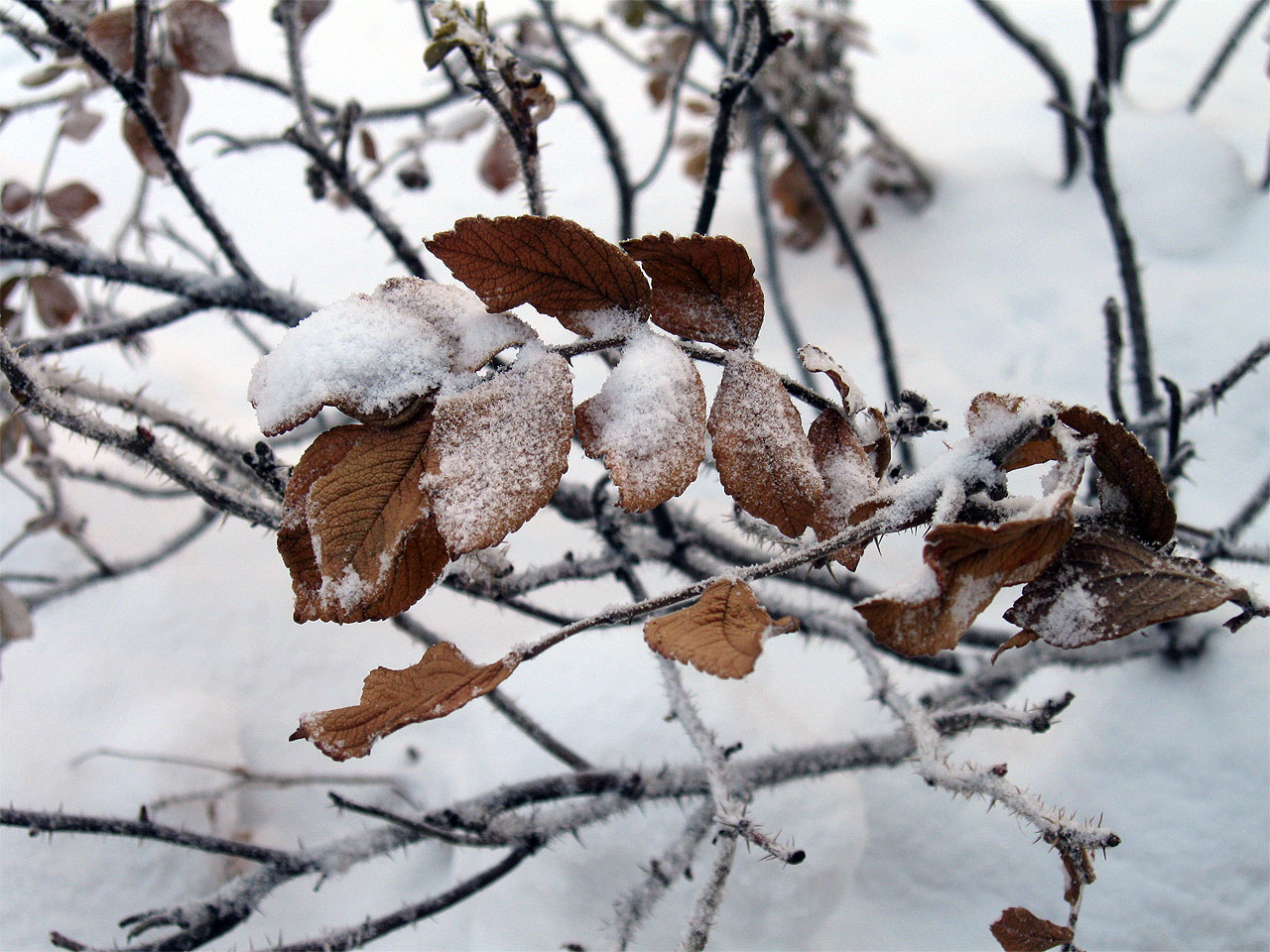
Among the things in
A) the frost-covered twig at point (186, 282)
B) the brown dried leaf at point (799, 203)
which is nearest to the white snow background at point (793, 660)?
the brown dried leaf at point (799, 203)

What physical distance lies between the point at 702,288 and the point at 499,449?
0.35ft

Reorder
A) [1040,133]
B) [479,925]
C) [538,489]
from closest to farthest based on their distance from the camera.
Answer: [538,489] → [479,925] → [1040,133]

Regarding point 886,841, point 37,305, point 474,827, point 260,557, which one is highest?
point 37,305

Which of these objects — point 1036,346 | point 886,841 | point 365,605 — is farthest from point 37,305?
point 1036,346

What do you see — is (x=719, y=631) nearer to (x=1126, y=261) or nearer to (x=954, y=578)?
(x=954, y=578)

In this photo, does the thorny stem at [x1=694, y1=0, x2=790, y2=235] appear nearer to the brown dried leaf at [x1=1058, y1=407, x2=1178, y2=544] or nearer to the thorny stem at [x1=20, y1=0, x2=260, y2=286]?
the brown dried leaf at [x1=1058, y1=407, x2=1178, y2=544]

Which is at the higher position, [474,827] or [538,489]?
[538,489]

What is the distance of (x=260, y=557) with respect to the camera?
1349 mm

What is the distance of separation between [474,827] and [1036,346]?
1.12 meters

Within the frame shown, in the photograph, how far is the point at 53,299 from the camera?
3.09ft

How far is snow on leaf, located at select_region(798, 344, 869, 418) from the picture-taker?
0.33m

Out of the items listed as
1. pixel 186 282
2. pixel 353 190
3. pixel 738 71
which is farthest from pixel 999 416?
pixel 186 282

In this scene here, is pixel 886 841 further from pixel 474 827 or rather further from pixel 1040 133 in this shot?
pixel 1040 133

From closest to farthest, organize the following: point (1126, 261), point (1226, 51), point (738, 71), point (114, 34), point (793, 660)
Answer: point (738, 71), point (114, 34), point (1126, 261), point (793, 660), point (1226, 51)
